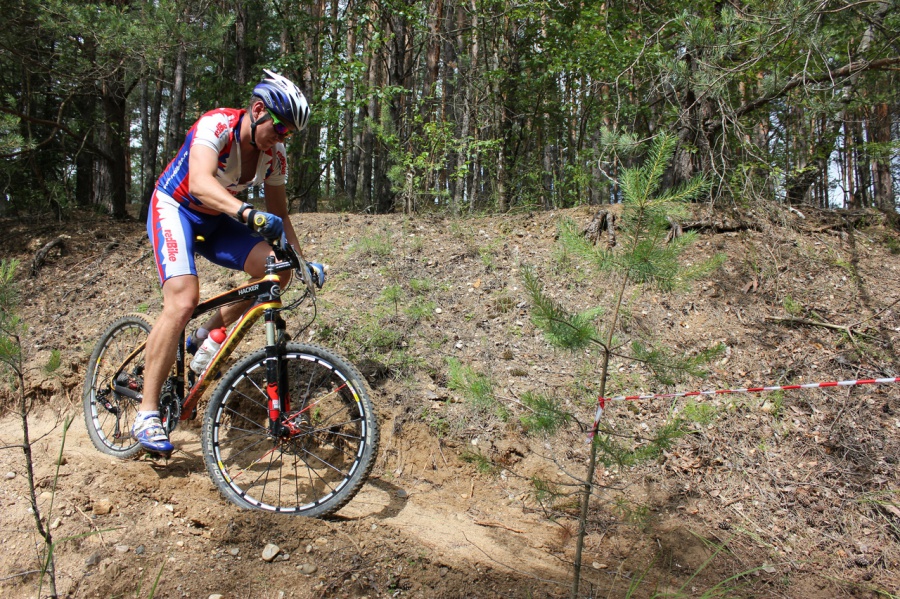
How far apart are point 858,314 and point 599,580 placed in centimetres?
399

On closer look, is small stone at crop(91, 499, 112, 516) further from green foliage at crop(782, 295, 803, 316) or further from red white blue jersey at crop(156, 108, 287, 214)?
green foliage at crop(782, 295, 803, 316)

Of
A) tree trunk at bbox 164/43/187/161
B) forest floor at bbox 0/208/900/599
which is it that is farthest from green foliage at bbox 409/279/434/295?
tree trunk at bbox 164/43/187/161

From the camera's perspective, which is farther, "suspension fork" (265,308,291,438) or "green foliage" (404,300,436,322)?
"green foliage" (404,300,436,322)

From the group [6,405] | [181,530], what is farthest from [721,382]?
[6,405]

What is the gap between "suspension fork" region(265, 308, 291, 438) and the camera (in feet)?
9.50

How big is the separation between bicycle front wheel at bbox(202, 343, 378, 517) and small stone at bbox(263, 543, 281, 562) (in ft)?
1.19

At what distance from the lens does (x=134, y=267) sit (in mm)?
6172

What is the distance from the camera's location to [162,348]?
306 cm

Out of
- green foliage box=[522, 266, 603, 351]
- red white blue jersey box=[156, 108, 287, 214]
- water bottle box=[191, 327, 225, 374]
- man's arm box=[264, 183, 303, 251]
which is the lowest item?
water bottle box=[191, 327, 225, 374]

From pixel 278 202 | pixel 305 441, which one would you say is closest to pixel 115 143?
pixel 278 202

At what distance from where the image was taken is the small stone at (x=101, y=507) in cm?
254

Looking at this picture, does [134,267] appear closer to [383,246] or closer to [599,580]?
[383,246]

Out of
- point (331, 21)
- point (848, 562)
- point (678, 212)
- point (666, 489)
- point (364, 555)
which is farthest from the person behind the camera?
point (331, 21)

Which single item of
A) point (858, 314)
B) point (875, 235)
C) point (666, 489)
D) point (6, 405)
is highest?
point (875, 235)
